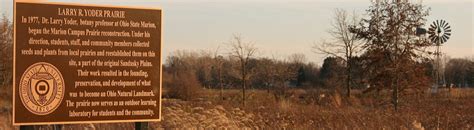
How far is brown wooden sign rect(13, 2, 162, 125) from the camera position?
23.7ft

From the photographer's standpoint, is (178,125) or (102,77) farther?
(178,125)

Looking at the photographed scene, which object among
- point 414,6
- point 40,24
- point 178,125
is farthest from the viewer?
point 414,6

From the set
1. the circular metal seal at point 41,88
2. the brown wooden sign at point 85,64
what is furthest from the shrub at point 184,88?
the circular metal seal at point 41,88

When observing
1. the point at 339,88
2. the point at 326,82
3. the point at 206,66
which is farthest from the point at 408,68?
the point at 206,66

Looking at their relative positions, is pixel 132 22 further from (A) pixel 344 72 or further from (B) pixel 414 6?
(A) pixel 344 72

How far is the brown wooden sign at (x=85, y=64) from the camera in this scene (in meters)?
7.21

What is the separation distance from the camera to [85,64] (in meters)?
7.49

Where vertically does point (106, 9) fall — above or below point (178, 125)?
above

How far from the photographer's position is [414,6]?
961 inches

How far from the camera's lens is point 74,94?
24.4ft

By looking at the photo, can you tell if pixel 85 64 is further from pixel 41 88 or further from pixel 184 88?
pixel 184 88

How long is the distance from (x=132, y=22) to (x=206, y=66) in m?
62.2

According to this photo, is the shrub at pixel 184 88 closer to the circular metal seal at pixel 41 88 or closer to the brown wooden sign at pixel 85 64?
the brown wooden sign at pixel 85 64

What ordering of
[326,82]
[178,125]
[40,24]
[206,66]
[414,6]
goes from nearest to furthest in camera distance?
1. [40,24]
2. [178,125]
3. [414,6]
4. [326,82]
5. [206,66]
